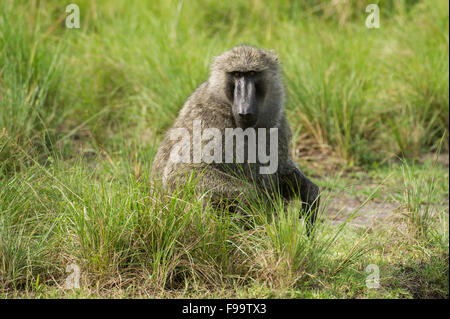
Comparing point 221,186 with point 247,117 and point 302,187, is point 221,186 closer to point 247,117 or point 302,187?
point 247,117

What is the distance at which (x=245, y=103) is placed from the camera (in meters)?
3.68

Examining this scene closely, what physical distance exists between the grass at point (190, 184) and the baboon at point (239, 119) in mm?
194

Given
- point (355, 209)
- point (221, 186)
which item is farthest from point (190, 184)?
point (355, 209)

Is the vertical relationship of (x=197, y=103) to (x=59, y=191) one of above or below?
above

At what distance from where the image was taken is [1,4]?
6.05 metres

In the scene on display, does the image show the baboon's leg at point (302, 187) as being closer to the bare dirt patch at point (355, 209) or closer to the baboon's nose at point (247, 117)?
the bare dirt patch at point (355, 209)

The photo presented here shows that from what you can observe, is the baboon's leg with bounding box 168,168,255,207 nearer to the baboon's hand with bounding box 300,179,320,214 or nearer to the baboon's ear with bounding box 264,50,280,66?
the baboon's hand with bounding box 300,179,320,214

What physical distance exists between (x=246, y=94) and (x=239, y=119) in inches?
6.0

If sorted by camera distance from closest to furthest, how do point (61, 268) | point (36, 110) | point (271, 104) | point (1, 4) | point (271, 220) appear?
1. point (61, 268)
2. point (271, 220)
3. point (271, 104)
4. point (36, 110)
5. point (1, 4)

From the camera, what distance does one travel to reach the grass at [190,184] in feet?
11.1

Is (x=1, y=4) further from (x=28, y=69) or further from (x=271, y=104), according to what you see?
(x=271, y=104)

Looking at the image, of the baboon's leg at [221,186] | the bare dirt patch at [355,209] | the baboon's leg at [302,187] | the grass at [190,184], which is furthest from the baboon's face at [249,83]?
the bare dirt patch at [355,209]

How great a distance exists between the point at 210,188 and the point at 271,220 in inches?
16.7
